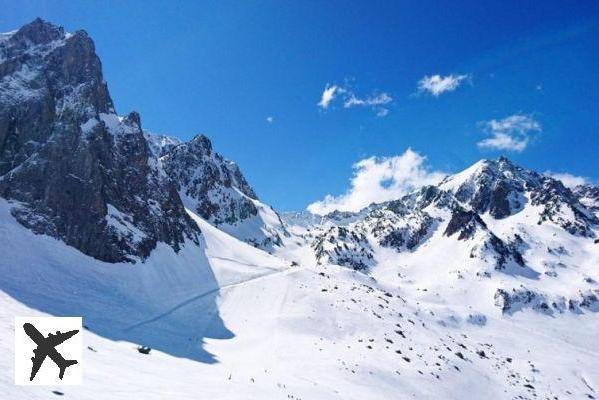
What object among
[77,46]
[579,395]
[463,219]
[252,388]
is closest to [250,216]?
[463,219]

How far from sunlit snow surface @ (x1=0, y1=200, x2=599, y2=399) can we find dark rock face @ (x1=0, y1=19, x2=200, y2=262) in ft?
12.5

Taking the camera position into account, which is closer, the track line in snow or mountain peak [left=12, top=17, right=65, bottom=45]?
the track line in snow

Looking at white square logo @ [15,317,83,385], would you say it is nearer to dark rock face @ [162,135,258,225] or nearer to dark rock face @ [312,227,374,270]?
dark rock face @ [312,227,374,270]

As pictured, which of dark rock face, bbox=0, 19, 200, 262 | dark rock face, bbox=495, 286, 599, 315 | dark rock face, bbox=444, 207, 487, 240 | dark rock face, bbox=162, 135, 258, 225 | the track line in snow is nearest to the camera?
the track line in snow

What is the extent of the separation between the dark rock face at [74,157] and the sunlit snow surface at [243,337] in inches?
150

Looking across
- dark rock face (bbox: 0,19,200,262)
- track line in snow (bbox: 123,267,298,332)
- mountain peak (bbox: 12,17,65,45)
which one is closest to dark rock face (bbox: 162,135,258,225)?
dark rock face (bbox: 0,19,200,262)

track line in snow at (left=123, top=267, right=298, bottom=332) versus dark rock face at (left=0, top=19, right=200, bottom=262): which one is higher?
dark rock face at (left=0, top=19, right=200, bottom=262)

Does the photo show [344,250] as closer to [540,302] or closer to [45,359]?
[540,302]

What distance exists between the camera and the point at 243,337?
5459 centimetres

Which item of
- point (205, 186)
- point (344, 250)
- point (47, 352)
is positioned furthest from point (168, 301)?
point (344, 250)

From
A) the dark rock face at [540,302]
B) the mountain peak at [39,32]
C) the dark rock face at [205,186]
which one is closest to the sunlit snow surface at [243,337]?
the dark rock face at [540,302]

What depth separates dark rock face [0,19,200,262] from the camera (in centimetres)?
6406

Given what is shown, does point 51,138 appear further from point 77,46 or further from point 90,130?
point 77,46

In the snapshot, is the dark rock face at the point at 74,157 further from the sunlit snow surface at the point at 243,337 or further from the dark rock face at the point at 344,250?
the dark rock face at the point at 344,250
